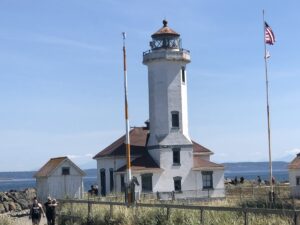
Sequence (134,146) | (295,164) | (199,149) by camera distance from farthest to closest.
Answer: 1. (199,149)
2. (134,146)
3. (295,164)

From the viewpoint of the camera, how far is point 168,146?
1676 inches

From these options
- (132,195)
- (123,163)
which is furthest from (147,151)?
(132,195)

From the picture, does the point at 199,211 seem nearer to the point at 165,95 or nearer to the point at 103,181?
the point at 165,95

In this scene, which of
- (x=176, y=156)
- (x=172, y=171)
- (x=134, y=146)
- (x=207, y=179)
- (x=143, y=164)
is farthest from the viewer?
(x=134, y=146)

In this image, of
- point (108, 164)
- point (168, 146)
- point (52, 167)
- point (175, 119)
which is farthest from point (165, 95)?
point (52, 167)

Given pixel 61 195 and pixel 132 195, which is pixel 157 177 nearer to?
pixel 61 195

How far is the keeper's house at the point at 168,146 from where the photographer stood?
42.3 meters

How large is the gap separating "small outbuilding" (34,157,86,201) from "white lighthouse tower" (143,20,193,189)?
7.10 m

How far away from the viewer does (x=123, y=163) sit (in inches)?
1711

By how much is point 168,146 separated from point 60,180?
8821 millimetres

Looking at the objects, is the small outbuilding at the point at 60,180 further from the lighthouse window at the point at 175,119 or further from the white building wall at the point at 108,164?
the lighthouse window at the point at 175,119

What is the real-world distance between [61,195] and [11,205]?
10.9 meters

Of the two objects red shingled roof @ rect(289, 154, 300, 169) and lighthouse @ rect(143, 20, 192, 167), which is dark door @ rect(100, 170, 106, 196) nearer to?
lighthouse @ rect(143, 20, 192, 167)

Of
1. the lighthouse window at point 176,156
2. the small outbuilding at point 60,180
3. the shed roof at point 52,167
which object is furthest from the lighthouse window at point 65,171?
the lighthouse window at point 176,156
